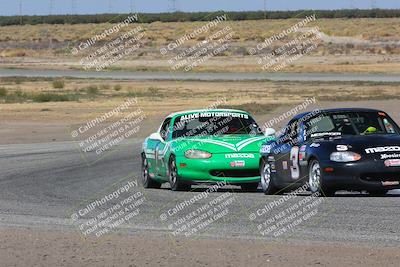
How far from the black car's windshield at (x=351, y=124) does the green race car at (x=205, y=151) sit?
5.19 ft

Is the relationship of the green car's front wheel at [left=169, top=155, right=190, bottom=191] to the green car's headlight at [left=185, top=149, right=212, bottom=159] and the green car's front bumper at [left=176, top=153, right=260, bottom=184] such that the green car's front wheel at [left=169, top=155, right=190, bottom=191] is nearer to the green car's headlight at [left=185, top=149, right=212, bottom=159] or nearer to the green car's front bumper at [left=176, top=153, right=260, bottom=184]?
the green car's front bumper at [left=176, top=153, right=260, bottom=184]

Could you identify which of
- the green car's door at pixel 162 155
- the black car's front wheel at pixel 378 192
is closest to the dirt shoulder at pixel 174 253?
the black car's front wheel at pixel 378 192

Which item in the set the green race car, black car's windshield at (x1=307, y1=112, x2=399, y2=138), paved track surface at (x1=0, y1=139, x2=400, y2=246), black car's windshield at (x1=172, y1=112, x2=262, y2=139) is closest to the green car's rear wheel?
the green race car

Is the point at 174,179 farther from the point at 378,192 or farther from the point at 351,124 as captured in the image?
the point at 378,192

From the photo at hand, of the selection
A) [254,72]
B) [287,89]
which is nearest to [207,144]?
[287,89]

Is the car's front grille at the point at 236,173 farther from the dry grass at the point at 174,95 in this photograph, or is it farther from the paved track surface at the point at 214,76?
the paved track surface at the point at 214,76

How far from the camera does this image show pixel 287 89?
2239 inches

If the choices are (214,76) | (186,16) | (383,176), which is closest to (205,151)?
(383,176)

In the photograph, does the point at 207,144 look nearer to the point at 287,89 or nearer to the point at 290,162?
the point at 290,162

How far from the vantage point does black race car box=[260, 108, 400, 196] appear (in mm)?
16406

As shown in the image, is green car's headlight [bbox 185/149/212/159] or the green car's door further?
the green car's door

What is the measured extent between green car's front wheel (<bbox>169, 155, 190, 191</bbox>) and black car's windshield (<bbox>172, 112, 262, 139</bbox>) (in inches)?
28.0

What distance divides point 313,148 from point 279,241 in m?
4.66

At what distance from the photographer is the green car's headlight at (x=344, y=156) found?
1647cm
